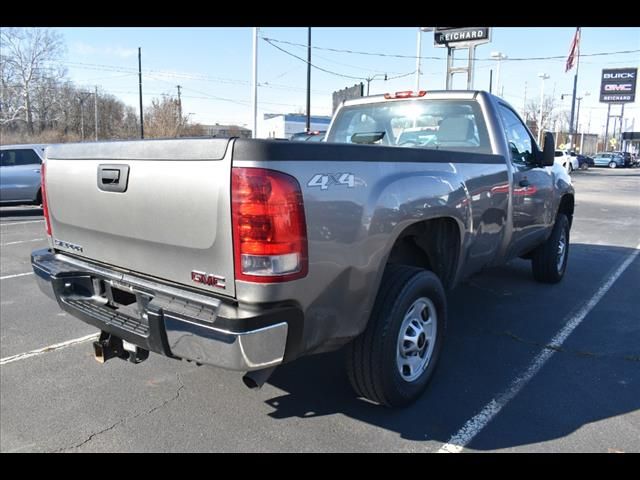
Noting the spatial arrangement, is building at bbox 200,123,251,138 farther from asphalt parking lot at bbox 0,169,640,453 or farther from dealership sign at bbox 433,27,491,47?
dealership sign at bbox 433,27,491,47

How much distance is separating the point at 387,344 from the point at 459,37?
24680 mm

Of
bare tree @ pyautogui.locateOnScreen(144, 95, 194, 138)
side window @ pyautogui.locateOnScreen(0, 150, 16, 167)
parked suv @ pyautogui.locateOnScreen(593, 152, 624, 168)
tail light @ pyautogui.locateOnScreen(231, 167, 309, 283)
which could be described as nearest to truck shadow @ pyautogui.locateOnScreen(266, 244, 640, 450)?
tail light @ pyautogui.locateOnScreen(231, 167, 309, 283)

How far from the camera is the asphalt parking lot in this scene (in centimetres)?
276

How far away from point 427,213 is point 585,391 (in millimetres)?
1642

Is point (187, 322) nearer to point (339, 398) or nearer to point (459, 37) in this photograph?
point (339, 398)

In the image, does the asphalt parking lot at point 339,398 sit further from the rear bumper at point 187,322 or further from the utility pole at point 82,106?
the utility pole at point 82,106

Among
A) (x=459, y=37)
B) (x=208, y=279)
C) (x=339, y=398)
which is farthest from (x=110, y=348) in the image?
(x=459, y=37)

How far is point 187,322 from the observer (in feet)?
7.29

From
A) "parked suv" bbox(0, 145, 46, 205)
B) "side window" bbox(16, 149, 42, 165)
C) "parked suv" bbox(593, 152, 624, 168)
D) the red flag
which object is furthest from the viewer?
"parked suv" bbox(593, 152, 624, 168)

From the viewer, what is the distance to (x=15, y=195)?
1238cm

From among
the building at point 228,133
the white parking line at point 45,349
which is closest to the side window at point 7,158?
the building at point 228,133

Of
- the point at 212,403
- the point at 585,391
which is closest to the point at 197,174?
the point at 212,403

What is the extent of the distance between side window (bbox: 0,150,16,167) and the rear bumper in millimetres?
11696
